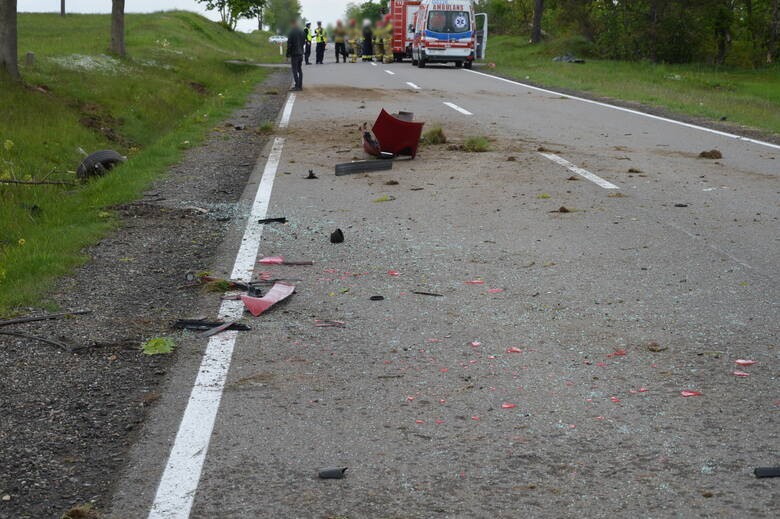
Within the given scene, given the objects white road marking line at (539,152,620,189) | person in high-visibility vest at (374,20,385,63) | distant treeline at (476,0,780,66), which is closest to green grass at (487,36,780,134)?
distant treeline at (476,0,780,66)

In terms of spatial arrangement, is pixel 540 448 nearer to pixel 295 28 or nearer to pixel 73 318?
pixel 73 318

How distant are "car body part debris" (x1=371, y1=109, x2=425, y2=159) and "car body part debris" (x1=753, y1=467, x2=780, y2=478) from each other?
856 centimetres

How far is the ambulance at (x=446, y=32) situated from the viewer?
37938 mm

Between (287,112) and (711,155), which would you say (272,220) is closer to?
(711,155)

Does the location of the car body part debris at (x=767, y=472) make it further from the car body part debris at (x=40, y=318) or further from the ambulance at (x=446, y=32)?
the ambulance at (x=446, y=32)

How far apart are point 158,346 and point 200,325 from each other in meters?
0.40

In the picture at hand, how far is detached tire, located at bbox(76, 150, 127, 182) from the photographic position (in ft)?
37.8

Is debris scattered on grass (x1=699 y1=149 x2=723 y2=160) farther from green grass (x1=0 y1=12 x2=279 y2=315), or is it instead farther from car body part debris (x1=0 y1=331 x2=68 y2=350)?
car body part debris (x1=0 y1=331 x2=68 y2=350)

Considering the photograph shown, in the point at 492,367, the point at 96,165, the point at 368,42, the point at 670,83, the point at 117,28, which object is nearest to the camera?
the point at 492,367

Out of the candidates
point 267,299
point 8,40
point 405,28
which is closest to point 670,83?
point 405,28

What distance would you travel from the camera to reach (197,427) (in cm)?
394

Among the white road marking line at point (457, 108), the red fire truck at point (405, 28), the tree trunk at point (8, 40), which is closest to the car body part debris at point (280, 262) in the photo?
the white road marking line at point (457, 108)

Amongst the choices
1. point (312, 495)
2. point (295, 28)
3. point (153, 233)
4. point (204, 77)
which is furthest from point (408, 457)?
point (204, 77)

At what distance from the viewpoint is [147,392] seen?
171 inches
